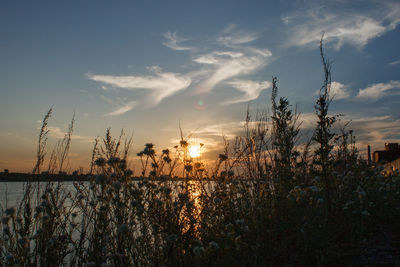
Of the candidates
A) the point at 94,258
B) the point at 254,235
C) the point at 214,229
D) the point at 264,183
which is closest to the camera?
the point at 94,258

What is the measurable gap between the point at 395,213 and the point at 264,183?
77.4 inches

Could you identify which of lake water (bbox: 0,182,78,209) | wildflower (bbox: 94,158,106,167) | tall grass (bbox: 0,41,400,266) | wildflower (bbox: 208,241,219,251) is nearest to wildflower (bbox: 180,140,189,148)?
tall grass (bbox: 0,41,400,266)

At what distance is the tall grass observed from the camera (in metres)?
2.89

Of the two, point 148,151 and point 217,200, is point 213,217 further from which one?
point 148,151

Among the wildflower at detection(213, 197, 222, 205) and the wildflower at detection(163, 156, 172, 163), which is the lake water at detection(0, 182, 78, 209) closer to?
the wildflower at detection(163, 156, 172, 163)

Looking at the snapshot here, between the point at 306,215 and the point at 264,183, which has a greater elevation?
the point at 264,183

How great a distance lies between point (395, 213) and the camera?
13.1 ft

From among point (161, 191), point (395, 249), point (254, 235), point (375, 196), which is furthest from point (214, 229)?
point (375, 196)

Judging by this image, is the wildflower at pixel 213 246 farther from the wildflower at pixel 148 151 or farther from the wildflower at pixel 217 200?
the wildflower at pixel 148 151

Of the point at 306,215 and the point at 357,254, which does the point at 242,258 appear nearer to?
the point at 306,215

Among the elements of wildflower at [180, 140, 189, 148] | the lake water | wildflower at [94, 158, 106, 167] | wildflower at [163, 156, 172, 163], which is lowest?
the lake water

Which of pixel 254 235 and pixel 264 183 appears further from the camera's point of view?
pixel 264 183

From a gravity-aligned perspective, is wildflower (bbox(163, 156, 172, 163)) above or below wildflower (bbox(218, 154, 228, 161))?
below

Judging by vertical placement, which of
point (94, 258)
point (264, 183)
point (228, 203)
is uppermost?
point (264, 183)
